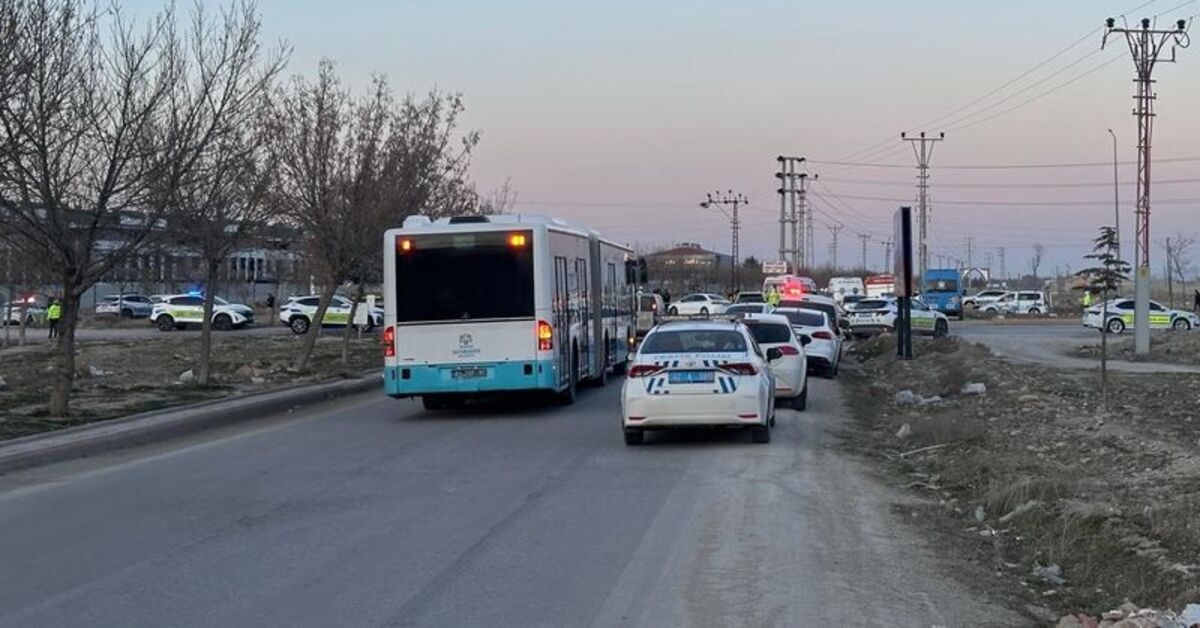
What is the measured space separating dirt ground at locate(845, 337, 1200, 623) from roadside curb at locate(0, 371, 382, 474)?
372 inches

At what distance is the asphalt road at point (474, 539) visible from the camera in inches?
314

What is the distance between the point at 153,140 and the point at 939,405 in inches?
506

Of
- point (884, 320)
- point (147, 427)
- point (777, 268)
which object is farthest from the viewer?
point (777, 268)

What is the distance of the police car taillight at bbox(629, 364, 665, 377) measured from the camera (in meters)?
16.2

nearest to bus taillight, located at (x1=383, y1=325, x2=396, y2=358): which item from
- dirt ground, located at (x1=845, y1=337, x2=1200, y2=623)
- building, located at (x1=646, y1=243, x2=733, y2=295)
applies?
dirt ground, located at (x1=845, y1=337, x2=1200, y2=623)

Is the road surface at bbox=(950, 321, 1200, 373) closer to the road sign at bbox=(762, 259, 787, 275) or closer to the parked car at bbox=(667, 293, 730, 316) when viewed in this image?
the parked car at bbox=(667, 293, 730, 316)

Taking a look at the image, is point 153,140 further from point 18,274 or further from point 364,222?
point 18,274

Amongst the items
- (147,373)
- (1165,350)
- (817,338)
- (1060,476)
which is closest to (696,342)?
(1060,476)

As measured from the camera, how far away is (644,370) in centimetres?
1625

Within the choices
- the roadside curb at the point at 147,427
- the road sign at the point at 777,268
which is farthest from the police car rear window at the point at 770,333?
the road sign at the point at 777,268

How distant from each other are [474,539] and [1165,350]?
103 feet

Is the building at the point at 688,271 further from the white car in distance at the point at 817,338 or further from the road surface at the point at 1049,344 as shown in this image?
the white car in distance at the point at 817,338

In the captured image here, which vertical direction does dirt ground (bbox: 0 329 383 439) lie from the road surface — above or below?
above

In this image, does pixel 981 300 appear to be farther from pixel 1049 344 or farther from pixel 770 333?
pixel 770 333
